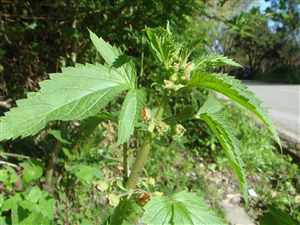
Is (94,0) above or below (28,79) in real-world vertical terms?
above

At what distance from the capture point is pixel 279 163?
5.88 meters

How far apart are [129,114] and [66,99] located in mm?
150

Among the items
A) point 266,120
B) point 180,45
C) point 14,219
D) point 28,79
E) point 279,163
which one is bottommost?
point 279,163

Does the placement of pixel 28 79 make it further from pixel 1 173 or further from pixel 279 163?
Answer: pixel 279 163

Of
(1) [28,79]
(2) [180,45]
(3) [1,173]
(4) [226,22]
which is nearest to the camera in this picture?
(2) [180,45]

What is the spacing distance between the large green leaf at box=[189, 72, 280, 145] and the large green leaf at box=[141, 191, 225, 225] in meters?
0.25

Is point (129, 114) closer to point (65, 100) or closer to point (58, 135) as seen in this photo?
point (65, 100)

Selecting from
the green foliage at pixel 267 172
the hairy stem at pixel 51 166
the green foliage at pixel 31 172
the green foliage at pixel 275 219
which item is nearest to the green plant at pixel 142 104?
the green foliage at pixel 275 219

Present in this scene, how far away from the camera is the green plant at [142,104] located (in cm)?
106

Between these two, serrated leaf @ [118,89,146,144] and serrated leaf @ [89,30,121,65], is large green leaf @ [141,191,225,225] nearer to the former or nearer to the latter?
serrated leaf @ [118,89,146,144]

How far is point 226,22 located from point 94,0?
897 millimetres

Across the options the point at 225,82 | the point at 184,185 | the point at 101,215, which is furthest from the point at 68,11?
the point at 225,82

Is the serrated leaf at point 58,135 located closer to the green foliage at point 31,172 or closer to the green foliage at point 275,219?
the green foliage at point 31,172

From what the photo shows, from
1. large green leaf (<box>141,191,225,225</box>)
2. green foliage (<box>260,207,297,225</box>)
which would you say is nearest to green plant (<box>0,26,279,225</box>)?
large green leaf (<box>141,191,225,225</box>)
